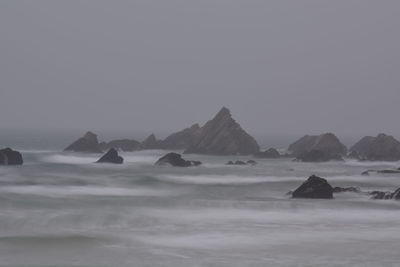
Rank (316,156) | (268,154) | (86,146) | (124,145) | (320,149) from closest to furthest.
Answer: (316,156) → (268,154) → (320,149) → (86,146) → (124,145)

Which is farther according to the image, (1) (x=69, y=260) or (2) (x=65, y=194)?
(2) (x=65, y=194)

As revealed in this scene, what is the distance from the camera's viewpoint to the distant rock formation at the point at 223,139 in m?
109

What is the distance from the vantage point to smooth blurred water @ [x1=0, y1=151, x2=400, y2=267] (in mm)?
24375

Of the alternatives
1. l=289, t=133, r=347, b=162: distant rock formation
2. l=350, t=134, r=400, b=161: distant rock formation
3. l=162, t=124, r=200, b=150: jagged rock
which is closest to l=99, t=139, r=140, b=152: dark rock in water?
l=162, t=124, r=200, b=150: jagged rock

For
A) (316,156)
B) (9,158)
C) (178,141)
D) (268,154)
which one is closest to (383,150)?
(316,156)

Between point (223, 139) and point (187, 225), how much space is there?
7884 centimetres

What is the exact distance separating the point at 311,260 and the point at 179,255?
14.9 feet

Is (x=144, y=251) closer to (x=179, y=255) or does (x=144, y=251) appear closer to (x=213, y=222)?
(x=179, y=255)

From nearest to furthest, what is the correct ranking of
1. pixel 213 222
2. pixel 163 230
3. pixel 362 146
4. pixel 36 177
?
pixel 163 230 → pixel 213 222 → pixel 36 177 → pixel 362 146

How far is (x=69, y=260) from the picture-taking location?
23.6 metres

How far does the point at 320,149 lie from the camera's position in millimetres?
108875

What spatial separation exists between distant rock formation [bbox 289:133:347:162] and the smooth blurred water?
39.6 metres

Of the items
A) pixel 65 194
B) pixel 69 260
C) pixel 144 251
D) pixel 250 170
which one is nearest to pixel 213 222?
pixel 144 251

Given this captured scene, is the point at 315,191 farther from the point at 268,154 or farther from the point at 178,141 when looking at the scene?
the point at 178,141
